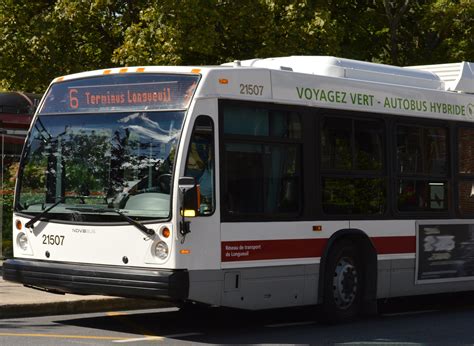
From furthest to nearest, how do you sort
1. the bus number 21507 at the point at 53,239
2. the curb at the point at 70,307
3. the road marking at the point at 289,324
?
1. the curb at the point at 70,307
2. the road marking at the point at 289,324
3. the bus number 21507 at the point at 53,239

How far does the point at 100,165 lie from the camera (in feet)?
37.7

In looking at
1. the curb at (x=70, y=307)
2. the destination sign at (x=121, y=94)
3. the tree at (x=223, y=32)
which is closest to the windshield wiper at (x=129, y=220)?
the destination sign at (x=121, y=94)

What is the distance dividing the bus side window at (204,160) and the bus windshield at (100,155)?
211 mm

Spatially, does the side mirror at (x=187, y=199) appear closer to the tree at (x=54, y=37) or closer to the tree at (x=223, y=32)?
the tree at (x=223, y=32)

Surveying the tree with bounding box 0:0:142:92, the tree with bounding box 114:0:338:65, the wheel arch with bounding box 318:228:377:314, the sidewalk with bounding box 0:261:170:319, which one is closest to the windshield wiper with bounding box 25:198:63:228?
the sidewalk with bounding box 0:261:170:319

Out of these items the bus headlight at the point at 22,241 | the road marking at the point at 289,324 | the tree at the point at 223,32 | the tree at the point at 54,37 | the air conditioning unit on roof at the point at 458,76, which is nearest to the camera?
the bus headlight at the point at 22,241

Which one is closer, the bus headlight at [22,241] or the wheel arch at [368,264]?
the bus headlight at [22,241]

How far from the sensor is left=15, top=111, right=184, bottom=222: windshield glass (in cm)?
1104

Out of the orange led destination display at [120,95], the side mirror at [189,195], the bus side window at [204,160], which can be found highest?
the orange led destination display at [120,95]

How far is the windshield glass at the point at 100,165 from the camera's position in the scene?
36.2 ft

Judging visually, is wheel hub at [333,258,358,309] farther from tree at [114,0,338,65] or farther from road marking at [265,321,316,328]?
tree at [114,0,338,65]

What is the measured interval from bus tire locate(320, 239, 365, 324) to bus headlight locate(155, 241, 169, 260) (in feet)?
8.05

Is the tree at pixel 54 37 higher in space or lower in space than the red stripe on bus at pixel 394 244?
higher

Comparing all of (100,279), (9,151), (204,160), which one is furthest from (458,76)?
(9,151)
